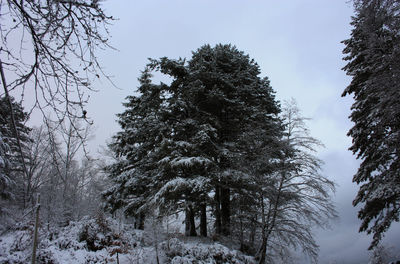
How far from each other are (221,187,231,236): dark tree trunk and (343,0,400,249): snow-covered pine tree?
5916 mm

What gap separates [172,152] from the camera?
40.2 ft

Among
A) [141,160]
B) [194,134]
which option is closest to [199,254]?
[194,134]

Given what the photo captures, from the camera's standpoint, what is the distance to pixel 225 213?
13.6 meters

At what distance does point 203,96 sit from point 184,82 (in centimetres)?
144

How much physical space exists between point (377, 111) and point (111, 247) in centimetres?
1145

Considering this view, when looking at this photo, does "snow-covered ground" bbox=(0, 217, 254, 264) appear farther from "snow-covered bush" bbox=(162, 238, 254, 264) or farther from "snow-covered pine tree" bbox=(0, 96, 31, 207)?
"snow-covered pine tree" bbox=(0, 96, 31, 207)

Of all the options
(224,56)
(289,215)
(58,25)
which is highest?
(224,56)

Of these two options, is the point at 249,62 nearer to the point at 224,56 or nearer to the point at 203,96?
the point at 224,56

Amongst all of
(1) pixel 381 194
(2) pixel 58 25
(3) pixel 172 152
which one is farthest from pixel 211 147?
(2) pixel 58 25

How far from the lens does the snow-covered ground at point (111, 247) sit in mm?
9023

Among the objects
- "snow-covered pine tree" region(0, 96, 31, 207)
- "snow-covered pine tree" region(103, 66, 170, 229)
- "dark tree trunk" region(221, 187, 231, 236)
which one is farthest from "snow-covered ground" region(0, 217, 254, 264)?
"snow-covered pine tree" region(0, 96, 31, 207)

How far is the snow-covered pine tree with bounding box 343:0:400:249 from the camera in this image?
685 centimetres

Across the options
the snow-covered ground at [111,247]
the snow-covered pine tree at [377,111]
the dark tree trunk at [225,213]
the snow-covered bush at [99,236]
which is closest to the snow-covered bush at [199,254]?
the snow-covered ground at [111,247]

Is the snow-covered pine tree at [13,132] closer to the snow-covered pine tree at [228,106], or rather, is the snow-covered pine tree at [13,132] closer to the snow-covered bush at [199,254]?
the snow-covered bush at [199,254]
